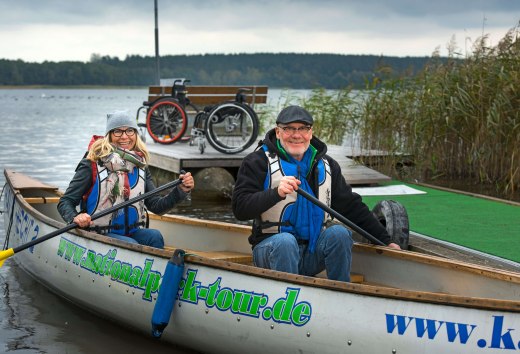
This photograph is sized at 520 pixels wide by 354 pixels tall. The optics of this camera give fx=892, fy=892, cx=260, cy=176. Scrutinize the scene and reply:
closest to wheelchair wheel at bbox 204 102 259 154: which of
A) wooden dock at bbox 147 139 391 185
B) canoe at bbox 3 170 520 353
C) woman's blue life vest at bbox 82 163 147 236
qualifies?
wooden dock at bbox 147 139 391 185

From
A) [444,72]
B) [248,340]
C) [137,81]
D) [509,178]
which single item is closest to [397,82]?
[444,72]

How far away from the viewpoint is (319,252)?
16.8ft

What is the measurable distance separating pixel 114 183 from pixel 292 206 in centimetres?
140

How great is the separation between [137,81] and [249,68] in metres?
36.9

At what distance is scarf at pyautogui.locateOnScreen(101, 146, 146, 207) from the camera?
5828 mm

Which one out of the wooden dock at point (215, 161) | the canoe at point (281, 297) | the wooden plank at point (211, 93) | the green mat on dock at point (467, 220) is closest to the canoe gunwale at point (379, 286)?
the canoe at point (281, 297)

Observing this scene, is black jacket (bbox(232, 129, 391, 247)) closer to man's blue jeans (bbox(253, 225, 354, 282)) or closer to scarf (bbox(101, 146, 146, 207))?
man's blue jeans (bbox(253, 225, 354, 282))

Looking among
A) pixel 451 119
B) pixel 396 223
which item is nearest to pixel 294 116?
pixel 396 223

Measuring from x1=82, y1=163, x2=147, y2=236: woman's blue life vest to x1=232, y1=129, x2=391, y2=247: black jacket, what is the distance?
3.57 feet

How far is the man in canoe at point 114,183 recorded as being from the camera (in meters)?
5.82

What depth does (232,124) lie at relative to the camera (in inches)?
466

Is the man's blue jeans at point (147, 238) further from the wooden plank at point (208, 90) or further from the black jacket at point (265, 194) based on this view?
the wooden plank at point (208, 90)

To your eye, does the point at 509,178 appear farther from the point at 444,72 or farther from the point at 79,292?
the point at 79,292

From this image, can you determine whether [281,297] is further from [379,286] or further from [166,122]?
[166,122]
